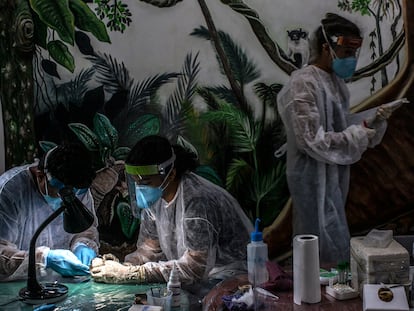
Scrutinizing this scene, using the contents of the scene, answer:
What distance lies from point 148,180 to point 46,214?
22.5 inches

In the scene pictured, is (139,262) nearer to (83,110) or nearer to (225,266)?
(225,266)

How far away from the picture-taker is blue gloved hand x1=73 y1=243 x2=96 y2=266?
286 cm

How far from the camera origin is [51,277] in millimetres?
2707

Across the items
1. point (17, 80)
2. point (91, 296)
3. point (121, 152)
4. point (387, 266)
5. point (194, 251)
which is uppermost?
point (17, 80)

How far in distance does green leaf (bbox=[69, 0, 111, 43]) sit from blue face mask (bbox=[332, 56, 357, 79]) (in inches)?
47.5

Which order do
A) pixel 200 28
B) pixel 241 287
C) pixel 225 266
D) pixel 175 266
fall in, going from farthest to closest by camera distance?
1. pixel 200 28
2. pixel 225 266
3. pixel 175 266
4. pixel 241 287

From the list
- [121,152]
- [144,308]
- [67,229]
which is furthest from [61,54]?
[144,308]

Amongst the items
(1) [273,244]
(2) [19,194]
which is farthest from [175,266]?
(2) [19,194]

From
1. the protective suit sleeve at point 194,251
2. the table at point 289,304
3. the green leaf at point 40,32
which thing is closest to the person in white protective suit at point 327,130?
the protective suit sleeve at point 194,251

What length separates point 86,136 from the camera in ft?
10.3

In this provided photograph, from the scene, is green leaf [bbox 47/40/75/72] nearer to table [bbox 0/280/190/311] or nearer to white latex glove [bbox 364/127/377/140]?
table [bbox 0/280/190/311]

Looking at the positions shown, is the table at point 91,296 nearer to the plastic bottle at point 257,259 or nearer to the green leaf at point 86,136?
the plastic bottle at point 257,259

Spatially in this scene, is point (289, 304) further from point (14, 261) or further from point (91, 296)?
point (14, 261)

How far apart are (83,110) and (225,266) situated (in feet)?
3.74
